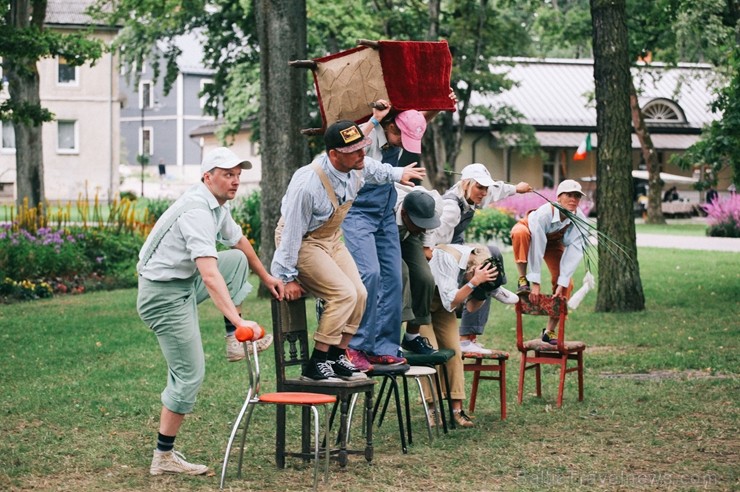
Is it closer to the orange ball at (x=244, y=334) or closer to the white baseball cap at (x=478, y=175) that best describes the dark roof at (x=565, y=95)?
the white baseball cap at (x=478, y=175)

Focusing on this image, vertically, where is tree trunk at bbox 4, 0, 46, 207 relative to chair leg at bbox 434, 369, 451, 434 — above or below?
above

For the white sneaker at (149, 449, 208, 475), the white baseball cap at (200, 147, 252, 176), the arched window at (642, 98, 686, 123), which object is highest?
the arched window at (642, 98, 686, 123)

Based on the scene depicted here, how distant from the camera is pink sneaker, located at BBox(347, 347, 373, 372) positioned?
809 centimetres

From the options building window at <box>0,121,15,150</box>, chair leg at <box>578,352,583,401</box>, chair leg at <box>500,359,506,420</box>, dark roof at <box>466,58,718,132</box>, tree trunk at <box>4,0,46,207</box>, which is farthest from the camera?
building window at <box>0,121,15,150</box>

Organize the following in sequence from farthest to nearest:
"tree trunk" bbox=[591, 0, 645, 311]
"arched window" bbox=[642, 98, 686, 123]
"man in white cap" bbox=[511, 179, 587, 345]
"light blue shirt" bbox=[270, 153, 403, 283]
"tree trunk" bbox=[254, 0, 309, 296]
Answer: "arched window" bbox=[642, 98, 686, 123], "tree trunk" bbox=[254, 0, 309, 296], "tree trunk" bbox=[591, 0, 645, 311], "man in white cap" bbox=[511, 179, 587, 345], "light blue shirt" bbox=[270, 153, 403, 283]

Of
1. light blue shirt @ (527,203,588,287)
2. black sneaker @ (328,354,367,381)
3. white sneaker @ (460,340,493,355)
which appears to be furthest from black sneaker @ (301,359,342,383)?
light blue shirt @ (527,203,588,287)

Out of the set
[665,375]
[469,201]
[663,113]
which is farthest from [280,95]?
[663,113]

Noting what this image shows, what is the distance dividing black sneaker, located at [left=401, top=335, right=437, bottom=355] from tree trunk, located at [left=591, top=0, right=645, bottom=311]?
8526 mm

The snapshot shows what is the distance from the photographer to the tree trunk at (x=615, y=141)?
17.1 m

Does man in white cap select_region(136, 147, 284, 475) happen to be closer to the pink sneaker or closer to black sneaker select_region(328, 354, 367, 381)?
black sneaker select_region(328, 354, 367, 381)

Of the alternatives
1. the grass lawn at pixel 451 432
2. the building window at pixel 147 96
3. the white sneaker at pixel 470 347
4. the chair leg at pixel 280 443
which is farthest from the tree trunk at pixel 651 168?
the building window at pixel 147 96

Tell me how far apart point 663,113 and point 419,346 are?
49725 millimetres

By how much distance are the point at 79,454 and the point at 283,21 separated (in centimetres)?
1096

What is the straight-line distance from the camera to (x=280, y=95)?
18484 millimetres
